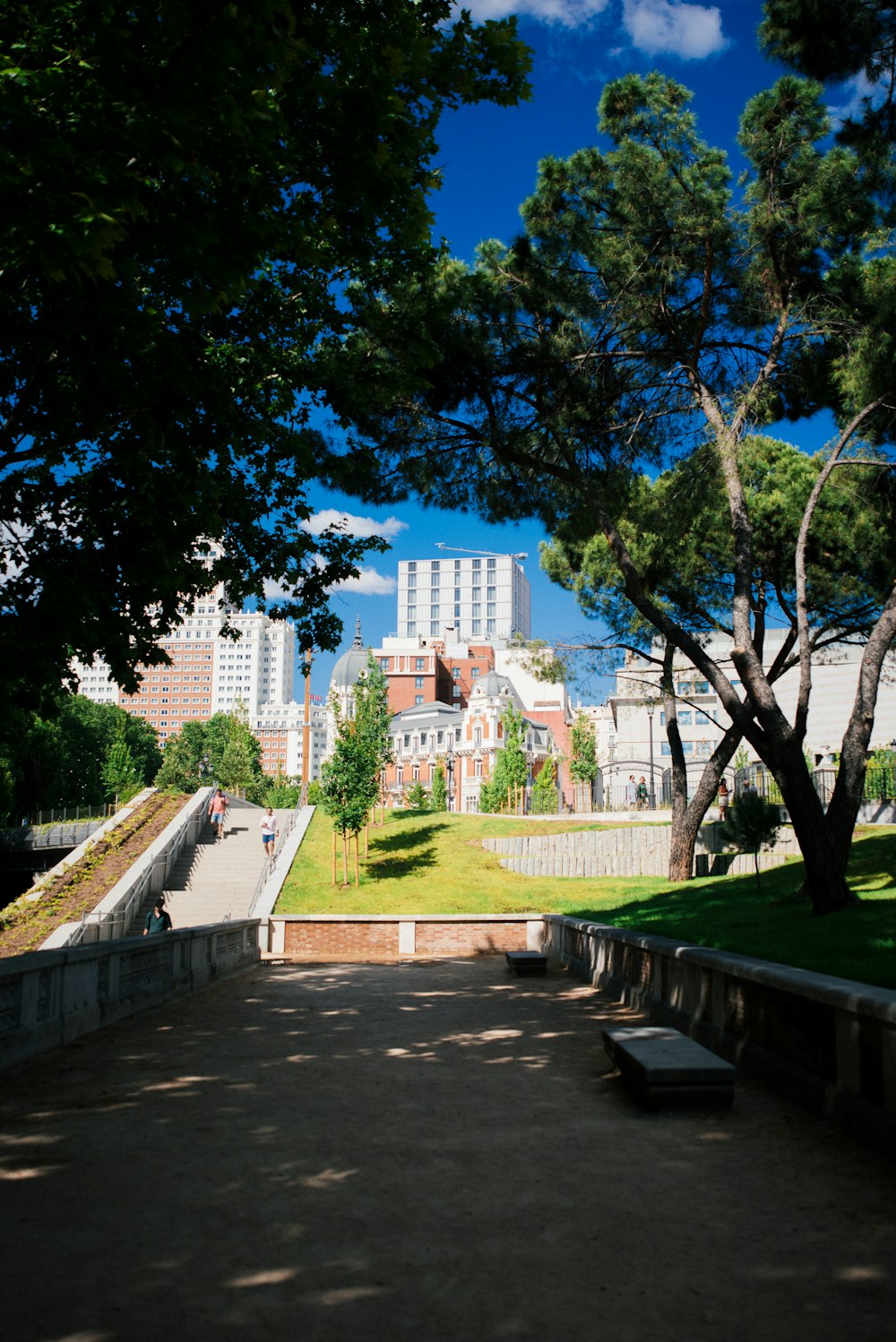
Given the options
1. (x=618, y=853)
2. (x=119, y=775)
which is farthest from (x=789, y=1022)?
(x=119, y=775)

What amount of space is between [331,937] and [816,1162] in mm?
14731

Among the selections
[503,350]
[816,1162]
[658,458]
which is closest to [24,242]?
[816,1162]

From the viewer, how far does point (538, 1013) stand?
10.3m

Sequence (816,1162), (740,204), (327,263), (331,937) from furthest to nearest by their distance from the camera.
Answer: (331,937) < (740,204) < (327,263) < (816,1162)

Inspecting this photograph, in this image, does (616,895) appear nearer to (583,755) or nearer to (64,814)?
(583,755)

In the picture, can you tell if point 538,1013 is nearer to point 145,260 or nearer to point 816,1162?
point 816,1162

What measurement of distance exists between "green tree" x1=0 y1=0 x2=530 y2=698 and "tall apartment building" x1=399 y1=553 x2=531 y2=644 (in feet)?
534

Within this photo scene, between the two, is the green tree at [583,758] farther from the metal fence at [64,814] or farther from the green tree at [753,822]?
the green tree at [753,822]

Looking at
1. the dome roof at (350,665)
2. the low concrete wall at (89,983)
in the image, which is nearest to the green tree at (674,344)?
the low concrete wall at (89,983)

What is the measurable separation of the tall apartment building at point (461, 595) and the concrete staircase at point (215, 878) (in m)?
138

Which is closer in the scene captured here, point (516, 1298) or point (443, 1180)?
point (516, 1298)

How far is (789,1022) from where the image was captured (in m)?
6.30

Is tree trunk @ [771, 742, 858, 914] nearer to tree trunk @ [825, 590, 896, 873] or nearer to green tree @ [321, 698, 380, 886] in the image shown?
tree trunk @ [825, 590, 896, 873]

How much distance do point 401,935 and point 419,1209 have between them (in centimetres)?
1506
